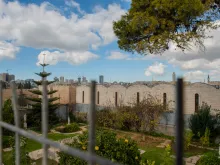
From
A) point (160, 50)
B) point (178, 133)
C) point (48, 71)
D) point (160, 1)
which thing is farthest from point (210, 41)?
point (48, 71)

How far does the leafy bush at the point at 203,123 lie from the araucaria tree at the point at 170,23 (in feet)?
11.1

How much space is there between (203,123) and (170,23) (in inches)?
169

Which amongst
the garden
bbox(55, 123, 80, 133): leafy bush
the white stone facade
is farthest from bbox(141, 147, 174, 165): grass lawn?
bbox(55, 123, 80, 133): leafy bush

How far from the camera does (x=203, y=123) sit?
26.9 ft

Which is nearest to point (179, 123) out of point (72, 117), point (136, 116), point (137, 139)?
point (137, 139)

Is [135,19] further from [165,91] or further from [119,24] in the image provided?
[165,91]

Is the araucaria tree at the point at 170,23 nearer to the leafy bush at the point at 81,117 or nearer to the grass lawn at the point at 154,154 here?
the grass lawn at the point at 154,154

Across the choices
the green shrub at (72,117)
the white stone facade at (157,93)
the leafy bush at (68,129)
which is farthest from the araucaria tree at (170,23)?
the green shrub at (72,117)

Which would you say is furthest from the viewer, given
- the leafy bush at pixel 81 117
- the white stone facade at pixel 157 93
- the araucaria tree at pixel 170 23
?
the leafy bush at pixel 81 117

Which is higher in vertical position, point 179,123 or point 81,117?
point 179,123

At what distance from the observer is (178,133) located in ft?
1.53

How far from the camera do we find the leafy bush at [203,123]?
820 centimetres

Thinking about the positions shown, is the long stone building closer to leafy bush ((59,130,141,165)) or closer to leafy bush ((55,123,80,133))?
leafy bush ((55,123,80,133))

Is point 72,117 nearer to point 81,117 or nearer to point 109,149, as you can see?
point 81,117
